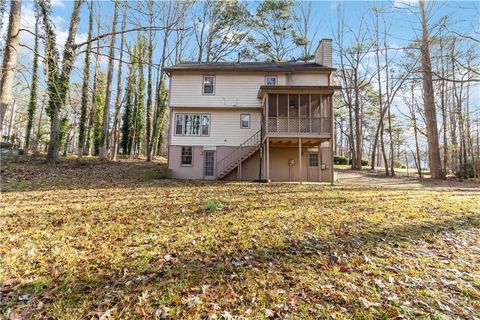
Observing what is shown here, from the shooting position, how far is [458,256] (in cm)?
451

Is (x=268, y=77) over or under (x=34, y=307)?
over

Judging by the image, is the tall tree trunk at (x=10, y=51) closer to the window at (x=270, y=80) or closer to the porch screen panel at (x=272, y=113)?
the porch screen panel at (x=272, y=113)

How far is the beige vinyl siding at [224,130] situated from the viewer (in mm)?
17656

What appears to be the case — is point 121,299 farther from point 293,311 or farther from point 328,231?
point 328,231

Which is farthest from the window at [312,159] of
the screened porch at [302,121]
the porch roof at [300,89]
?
the porch roof at [300,89]

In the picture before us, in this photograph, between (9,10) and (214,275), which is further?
(9,10)

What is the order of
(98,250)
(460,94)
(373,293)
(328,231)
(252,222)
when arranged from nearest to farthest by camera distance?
(373,293)
(98,250)
(328,231)
(252,222)
(460,94)

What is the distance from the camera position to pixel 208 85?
18.0 meters

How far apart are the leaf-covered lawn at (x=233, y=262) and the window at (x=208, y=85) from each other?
1216 centimetres

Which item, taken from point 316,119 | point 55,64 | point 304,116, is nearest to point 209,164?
point 304,116

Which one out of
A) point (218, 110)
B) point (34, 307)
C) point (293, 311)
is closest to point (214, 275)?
point (293, 311)

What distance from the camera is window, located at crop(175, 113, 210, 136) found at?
58.3 feet

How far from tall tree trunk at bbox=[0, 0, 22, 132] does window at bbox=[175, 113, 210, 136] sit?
12.7 m

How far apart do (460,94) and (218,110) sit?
27870 millimetres
